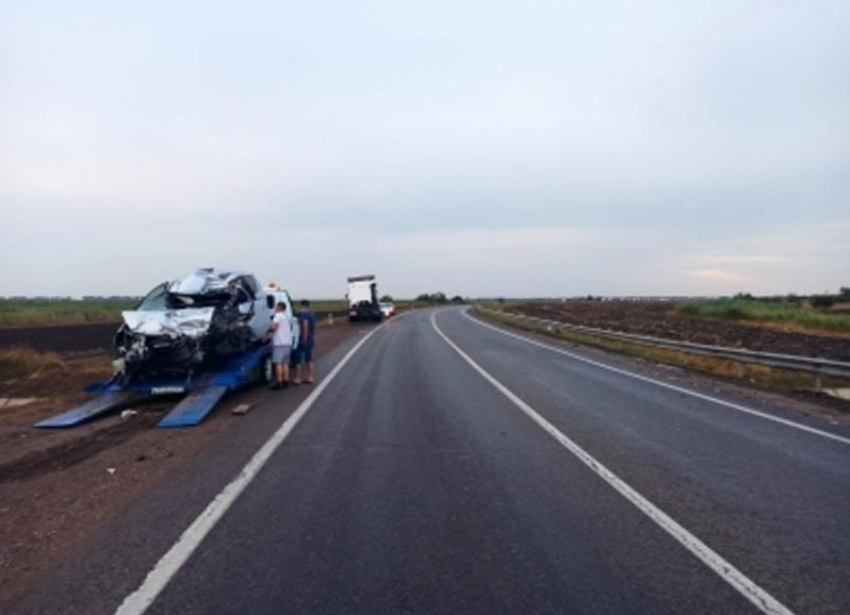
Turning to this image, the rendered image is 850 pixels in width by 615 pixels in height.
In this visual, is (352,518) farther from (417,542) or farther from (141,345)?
(141,345)

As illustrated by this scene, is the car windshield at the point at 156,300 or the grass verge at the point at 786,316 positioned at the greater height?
the car windshield at the point at 156,300

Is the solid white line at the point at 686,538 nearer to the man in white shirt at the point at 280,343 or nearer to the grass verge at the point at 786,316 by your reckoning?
the man in white shirt at the point at 280,343

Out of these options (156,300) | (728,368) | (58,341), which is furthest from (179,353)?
(58,341)

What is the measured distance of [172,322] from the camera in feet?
46.7

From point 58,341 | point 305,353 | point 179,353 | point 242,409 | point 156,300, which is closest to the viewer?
point 242,409

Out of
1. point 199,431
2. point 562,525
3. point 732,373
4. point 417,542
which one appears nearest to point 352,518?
point 417,542

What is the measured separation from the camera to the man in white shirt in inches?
640

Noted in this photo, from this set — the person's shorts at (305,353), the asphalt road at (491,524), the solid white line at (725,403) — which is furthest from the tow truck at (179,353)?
the solid white line at (725,403)

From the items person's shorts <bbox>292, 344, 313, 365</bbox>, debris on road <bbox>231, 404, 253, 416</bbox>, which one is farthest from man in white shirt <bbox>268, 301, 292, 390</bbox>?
debris on road <bbox>231, 404, 253, 416</bbox>

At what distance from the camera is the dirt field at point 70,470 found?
6.31 metres

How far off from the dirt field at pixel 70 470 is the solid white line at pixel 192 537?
840mm

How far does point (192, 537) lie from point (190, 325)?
8.56 meters

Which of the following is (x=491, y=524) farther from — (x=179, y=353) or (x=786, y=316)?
(x=786, y=316)

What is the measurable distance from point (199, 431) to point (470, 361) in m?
12.5
